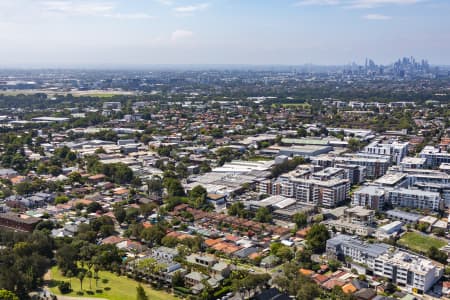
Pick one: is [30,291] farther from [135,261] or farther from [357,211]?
[357,211]

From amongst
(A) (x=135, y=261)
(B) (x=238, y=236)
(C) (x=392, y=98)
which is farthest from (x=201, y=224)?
(C) (x=392, y=98)

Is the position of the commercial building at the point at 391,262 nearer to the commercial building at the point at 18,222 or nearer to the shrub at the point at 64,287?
the shrub at the point at 64,287

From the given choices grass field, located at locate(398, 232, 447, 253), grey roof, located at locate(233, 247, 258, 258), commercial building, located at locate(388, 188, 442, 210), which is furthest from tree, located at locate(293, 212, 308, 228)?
commercial building, located at locate(388, 188, 442, 210)

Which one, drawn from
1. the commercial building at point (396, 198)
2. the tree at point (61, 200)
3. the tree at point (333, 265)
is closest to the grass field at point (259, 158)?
the commercial building at point (396, 198)

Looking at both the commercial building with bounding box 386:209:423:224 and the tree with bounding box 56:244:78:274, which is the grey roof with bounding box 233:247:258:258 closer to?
Answer: the tree with bounding box 56:244:78:274

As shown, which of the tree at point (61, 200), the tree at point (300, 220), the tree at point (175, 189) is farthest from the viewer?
the tree at point (175, 189)
